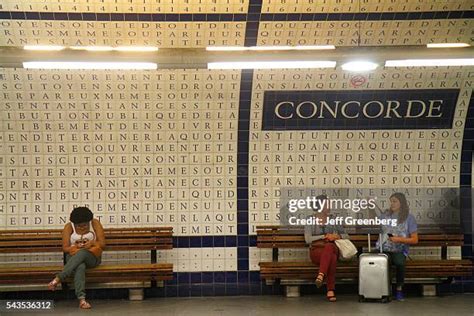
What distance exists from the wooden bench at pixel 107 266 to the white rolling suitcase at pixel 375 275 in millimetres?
2385

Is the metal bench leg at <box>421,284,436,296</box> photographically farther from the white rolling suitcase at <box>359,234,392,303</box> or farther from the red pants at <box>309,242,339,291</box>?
the red pants at <box>309,242,339,291</box>

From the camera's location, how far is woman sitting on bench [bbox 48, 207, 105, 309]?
27.2ft

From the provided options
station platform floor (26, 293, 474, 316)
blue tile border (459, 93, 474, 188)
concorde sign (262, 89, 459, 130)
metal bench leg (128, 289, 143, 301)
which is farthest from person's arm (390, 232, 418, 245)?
metal bench leg (128, 289, 143, 301)

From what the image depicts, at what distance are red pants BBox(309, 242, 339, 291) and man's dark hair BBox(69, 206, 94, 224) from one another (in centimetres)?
288

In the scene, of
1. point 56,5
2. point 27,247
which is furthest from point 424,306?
point 56,5

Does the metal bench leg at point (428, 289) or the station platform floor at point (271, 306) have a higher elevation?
the metal bench leg at point (428, 289)

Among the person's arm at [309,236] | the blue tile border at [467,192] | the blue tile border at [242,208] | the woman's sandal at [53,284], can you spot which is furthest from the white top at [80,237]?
the blue tile border at [467,192]

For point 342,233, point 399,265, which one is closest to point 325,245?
point 342,233

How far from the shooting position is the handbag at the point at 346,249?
8.76 metres

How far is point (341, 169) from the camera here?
31.0 ft

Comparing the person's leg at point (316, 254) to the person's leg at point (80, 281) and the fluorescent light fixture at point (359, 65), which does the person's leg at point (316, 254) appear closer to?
the fluorescent light fixture at point (359, 65)

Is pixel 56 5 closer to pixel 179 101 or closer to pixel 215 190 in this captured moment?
pixel 179 101

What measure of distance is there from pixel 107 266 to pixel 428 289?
4205mm

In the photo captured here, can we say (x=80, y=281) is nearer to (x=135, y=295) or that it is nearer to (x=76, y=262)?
(x=76, y=262)
